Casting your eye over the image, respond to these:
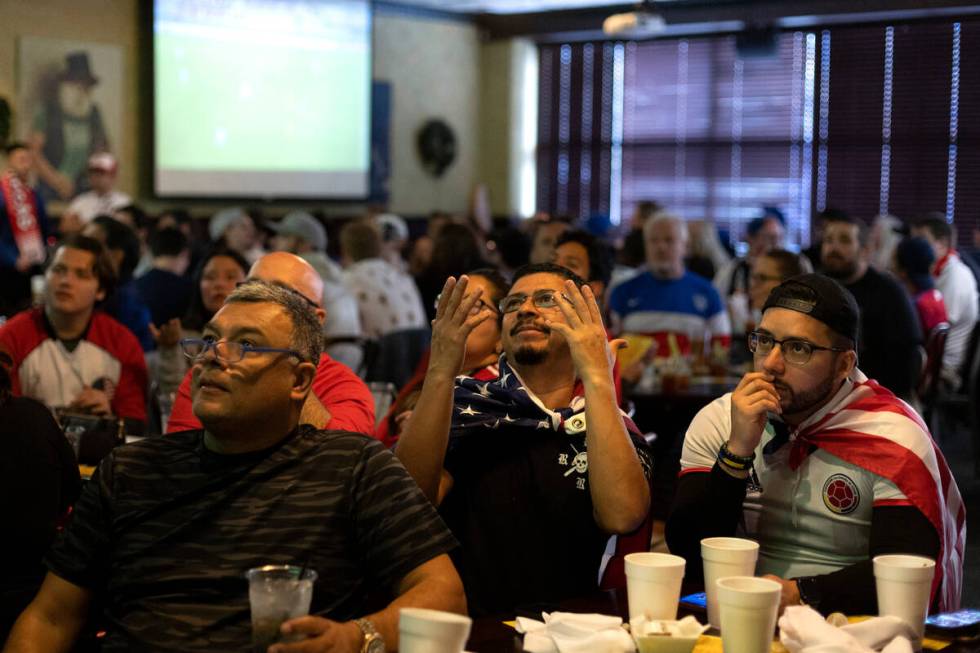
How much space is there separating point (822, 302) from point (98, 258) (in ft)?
8.60

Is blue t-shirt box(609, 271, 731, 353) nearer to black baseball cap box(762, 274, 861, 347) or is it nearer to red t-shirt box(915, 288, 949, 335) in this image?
red t-shirt box(915, 288, 949, 335)

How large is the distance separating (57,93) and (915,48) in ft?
25.9

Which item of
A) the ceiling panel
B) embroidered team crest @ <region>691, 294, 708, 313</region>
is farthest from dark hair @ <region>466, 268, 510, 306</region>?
the ceiling panel

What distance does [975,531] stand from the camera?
600cm

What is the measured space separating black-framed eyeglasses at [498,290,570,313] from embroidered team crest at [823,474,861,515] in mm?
719

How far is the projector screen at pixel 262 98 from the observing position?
411 inches

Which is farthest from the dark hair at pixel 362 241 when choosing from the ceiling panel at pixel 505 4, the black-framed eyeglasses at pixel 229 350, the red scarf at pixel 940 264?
the ceiling panel at pixel 505 4

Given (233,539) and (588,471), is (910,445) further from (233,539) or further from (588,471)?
(233,539)

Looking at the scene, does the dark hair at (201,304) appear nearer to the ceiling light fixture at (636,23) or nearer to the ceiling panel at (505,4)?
the ceiling light fixture at (636,23)

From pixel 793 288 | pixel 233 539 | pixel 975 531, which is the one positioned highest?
pixel 793 288

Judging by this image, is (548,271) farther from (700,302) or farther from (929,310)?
(929,310)

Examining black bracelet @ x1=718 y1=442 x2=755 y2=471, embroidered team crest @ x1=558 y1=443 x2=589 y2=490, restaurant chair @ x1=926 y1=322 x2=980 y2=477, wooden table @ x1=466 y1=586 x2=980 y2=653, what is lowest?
restaurant chair @ x1=926 y1=322 x2=980 y2=477

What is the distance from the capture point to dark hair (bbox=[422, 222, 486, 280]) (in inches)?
244

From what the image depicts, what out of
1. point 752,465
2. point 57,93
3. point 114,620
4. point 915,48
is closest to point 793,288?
point 752,465
